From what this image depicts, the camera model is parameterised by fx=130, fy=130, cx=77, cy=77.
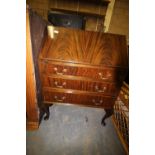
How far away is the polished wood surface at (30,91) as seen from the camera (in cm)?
98

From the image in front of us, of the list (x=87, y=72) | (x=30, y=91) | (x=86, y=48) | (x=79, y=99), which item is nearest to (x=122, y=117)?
(x=79, y=99)

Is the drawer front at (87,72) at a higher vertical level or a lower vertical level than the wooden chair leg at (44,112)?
higher

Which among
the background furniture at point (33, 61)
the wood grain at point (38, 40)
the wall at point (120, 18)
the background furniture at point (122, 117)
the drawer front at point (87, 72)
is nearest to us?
the background furniture at point (33, 61)

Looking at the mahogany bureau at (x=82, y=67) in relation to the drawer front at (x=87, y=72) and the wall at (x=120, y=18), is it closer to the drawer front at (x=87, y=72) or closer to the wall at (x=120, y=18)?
the drawer front at (x=87, y=72)

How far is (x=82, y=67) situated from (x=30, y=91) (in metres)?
0.53

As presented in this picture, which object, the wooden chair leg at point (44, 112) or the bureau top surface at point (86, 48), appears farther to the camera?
the wooden chair leg at point (44, 112)

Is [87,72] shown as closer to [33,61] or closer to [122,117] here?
[33,61]

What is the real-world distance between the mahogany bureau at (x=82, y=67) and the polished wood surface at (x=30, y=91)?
0.12 m

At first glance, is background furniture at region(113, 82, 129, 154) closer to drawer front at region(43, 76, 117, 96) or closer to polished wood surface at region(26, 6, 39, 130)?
drawer front at region(43, 76, 117, 96)

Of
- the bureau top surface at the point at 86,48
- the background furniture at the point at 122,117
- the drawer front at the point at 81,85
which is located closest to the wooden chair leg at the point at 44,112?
the drawer front at the point at 81,85
